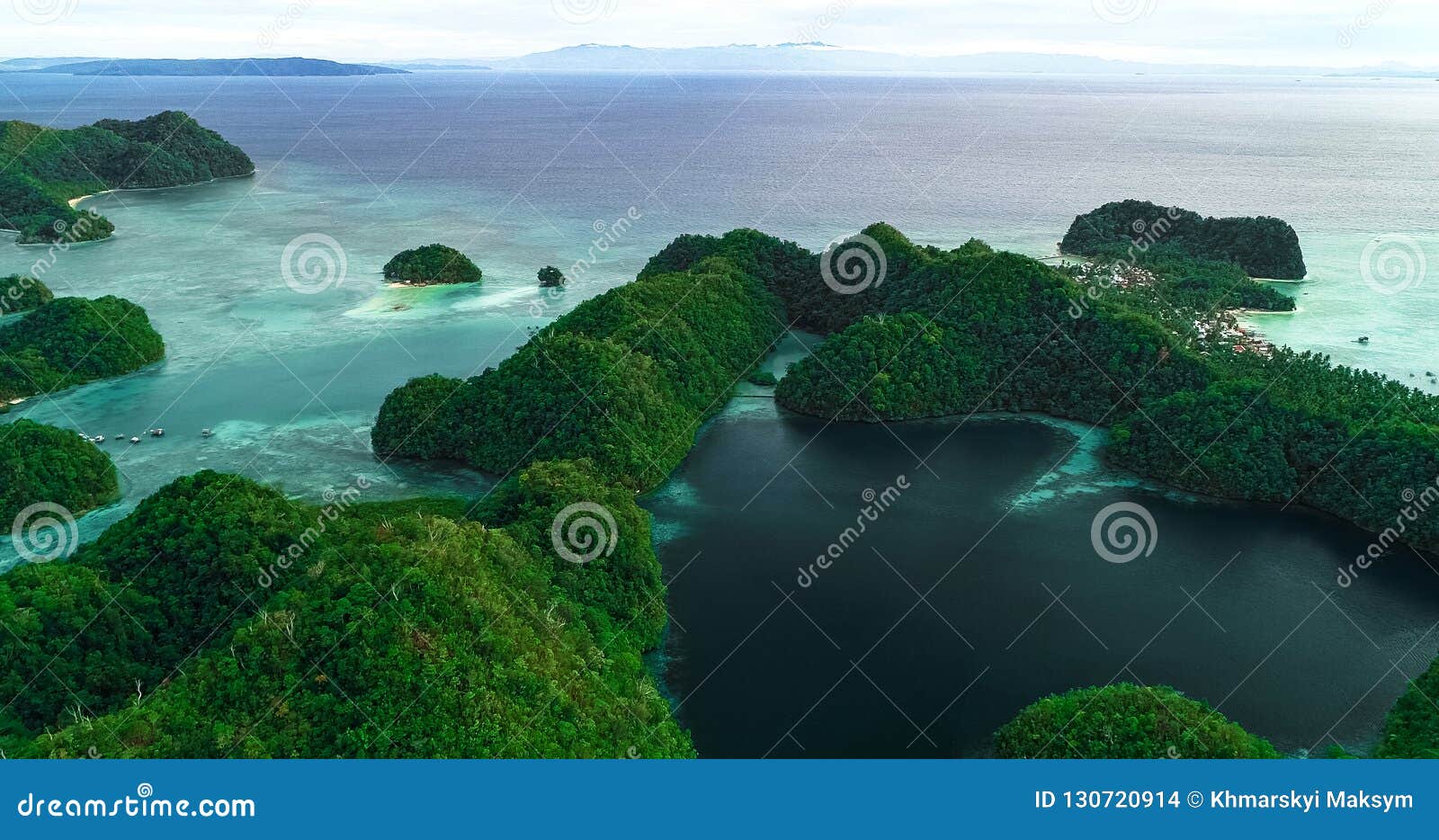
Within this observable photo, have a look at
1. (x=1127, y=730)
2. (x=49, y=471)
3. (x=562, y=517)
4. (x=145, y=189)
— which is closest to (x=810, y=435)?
(x=562, y=517)

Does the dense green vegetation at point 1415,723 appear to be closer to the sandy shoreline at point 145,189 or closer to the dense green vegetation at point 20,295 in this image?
the dense green vegetation at point 20,295

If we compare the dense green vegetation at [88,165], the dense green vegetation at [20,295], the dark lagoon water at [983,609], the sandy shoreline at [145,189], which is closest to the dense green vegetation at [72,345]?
the dense green vegetation at [20,295]

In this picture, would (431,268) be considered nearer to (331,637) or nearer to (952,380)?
(952,380)

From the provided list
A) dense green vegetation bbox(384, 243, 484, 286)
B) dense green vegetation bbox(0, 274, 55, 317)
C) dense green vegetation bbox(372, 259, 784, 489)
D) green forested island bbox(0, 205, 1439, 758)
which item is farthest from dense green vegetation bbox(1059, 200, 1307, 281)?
dense green vegetation bbox(0, 274, 55, 317)

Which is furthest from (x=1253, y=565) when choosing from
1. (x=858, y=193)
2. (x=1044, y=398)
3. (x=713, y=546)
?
(x=858, y=193)

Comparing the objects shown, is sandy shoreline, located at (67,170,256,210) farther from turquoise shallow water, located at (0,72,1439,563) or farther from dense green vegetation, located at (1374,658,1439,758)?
dense green vegetation, located at (1374,658,1439,758)

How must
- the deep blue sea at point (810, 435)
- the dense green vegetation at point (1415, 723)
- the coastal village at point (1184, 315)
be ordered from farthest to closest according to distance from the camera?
1. the coastal village at point (1184, 315)
2. the deep blue sea at point (810, 435)
3. the dense green vegetation at point (1415, 723)
